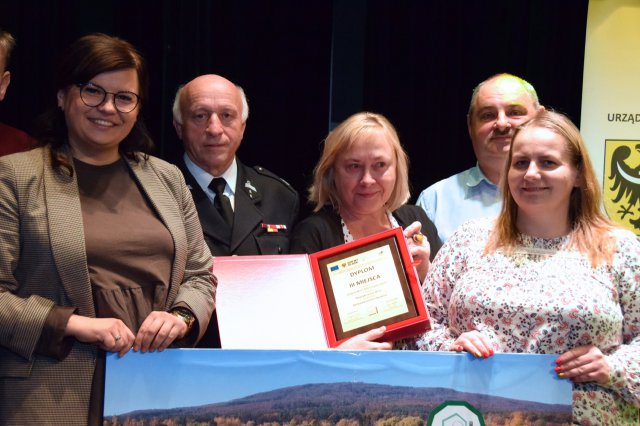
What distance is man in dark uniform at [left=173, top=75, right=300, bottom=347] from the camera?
321 cm

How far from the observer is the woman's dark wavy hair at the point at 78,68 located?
8.42ft

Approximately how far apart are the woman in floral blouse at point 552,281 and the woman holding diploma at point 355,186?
0.38m

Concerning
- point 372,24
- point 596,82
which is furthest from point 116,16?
point 596,82

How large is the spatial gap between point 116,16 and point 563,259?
2.80 metres

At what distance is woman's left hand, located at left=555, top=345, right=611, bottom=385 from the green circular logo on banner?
0.89 ft

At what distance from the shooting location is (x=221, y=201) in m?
3.28

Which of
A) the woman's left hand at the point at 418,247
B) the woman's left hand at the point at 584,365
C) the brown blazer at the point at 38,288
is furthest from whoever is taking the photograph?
the woman's left hand at the point at 418,247

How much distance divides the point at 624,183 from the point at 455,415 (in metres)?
2.35

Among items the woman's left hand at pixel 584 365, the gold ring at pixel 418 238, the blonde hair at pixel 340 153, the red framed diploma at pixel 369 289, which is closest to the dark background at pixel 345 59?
the blonde hair at pixel 340 153

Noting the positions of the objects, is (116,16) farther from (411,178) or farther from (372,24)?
(411,178)

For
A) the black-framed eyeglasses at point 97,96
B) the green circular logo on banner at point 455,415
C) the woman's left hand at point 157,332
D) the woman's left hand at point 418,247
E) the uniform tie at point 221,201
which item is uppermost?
the black-framed eyeglasses at point 97,96

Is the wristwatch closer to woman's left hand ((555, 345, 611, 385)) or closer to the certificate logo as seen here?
woman's left hand ((555, 345, 611, 385))

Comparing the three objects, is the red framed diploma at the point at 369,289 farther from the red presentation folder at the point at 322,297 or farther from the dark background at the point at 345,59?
the dark background at the point at 345,59

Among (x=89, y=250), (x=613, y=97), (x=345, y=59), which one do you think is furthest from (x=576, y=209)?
(x=345, y=59)
